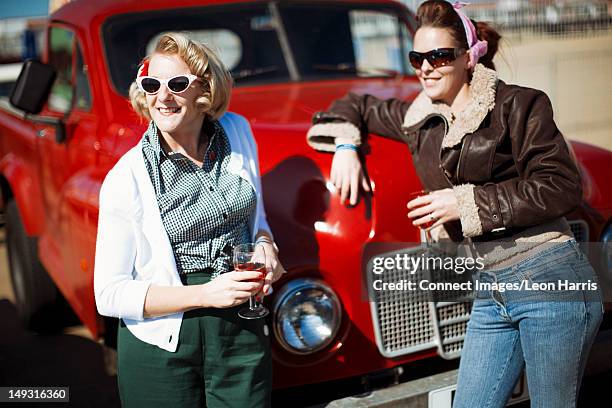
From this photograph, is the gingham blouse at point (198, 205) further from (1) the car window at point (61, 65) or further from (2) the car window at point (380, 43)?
(2) the car window at point (380, 43)

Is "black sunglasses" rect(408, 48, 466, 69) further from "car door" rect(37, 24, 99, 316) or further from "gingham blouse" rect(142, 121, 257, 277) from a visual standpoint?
"car door" rect(37, 24, 99, 316)

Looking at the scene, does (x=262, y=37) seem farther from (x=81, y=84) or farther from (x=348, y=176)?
(x=348, y=176)

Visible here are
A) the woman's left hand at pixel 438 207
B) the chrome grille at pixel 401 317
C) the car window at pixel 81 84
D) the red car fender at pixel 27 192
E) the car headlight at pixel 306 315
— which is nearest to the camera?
the woman's left hand at pixel 438 207

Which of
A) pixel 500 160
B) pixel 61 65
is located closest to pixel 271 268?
pixel 500 160

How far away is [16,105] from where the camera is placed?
13.0ft

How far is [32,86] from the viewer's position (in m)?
3.93

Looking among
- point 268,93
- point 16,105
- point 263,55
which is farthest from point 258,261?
point 16,105

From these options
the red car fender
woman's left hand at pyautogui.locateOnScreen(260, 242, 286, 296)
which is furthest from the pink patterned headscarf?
the red car fender

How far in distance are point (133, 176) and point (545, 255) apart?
4.07ft

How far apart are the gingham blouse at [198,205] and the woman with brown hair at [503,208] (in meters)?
0.56

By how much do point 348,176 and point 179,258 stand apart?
706 millimetres

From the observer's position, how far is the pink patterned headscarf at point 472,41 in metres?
2.32

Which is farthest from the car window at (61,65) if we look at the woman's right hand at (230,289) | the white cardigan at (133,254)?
the woman's right hand at (230,289)

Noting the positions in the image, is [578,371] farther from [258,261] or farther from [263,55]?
[263,55]
